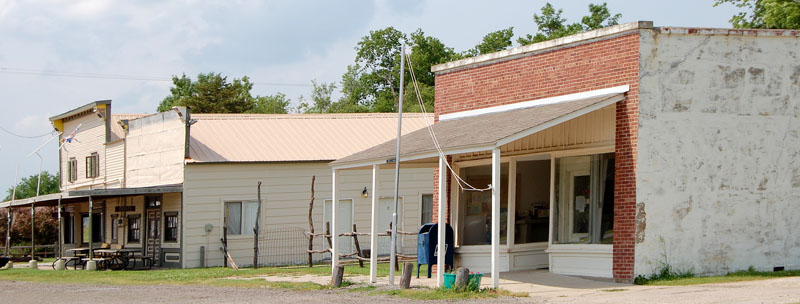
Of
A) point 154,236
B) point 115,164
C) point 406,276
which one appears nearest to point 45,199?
point 154,236

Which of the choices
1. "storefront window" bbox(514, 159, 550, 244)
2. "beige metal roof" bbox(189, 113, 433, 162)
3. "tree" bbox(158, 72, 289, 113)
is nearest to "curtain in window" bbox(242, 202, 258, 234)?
"beige metal roof" bbox(189, 113, 433, 162)

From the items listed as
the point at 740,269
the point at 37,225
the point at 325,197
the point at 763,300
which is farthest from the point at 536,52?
the point at 37,225

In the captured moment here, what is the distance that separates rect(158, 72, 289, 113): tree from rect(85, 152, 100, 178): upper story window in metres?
24.5

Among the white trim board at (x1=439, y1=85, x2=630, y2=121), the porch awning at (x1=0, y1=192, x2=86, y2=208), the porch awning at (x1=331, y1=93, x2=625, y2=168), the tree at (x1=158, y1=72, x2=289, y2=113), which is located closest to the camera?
the porch awning at (x1=331, y1=93, x2=625, y2=168)

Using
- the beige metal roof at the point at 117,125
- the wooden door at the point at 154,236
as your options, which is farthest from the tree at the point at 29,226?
the wooden door at the point at 154,236

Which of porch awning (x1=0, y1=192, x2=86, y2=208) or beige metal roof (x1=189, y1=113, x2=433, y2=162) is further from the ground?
beige metal roof (x1=189, y1=113, x2=433, y2=162)

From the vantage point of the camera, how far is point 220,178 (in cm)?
2828

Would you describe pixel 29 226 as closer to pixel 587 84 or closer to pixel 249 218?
pixel 249 218

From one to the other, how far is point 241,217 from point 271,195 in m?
1.10

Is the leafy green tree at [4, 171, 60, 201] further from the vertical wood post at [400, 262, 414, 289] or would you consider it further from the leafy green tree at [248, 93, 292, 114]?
the vertical wood post at [400, 262, 414, 289]

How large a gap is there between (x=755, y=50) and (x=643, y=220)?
11.1 feet

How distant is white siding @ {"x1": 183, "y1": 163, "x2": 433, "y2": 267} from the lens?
27938 millimetres

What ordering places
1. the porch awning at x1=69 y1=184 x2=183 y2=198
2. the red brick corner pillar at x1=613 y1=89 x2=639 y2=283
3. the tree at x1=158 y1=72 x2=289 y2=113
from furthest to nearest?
the tree at x1=158 y1=72 x2=289 y2=113, the porch awning at x1=69 y1=184 x2=183 y2=198, the red brick corner pillar at x1=613 y1=89 x2=639 y2=283

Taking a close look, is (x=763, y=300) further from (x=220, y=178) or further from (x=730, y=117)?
(x=220, y=178)
